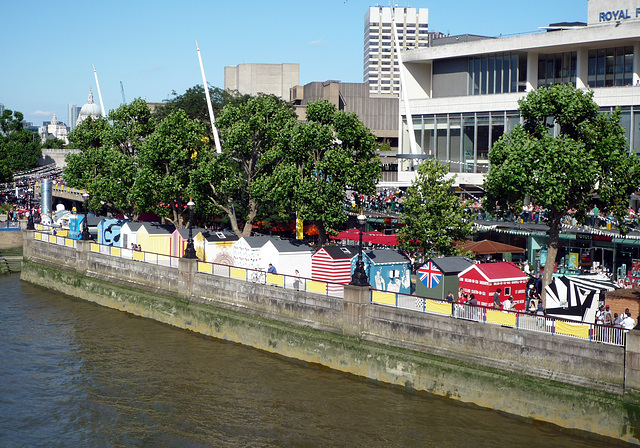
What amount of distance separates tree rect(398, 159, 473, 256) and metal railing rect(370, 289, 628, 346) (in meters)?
9.65

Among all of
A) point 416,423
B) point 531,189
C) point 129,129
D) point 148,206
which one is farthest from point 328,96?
point 416,423

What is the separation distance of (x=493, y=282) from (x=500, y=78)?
91.8ft

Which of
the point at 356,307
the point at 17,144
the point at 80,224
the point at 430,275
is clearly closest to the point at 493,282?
the point at 430,275

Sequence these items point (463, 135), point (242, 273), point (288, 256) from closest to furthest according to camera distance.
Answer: point (242, 273) → point (288, 256) → point (463, 135)

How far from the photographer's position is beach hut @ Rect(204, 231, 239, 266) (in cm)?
4341

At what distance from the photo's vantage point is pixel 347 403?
2664cm

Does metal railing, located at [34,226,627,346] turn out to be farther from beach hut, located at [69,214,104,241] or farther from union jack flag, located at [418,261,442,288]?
beach hut, located at [69,214,104,241]

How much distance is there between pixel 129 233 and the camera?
170ft

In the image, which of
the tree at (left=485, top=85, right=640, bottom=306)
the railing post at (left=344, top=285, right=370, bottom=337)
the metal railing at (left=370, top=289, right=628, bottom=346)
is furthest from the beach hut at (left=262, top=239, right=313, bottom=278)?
the tree at (left=485, top=85, right=640, bottom=306)

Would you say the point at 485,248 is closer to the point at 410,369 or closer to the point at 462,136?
the point at 410,369

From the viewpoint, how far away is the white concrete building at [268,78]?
152m

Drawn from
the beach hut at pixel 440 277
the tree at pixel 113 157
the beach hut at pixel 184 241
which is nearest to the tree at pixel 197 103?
the tree at pixel 113 157

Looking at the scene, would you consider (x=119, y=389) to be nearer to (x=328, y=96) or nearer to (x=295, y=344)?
(x=295, y=344)

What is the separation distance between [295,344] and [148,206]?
2555 cm
